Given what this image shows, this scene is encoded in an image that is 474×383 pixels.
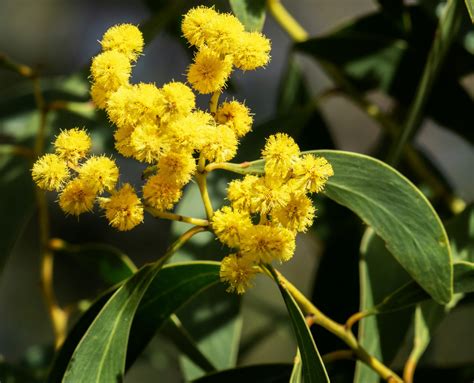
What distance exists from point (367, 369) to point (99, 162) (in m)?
0.53

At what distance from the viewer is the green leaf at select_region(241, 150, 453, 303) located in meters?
0.96

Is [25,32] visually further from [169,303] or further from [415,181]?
[169,303]

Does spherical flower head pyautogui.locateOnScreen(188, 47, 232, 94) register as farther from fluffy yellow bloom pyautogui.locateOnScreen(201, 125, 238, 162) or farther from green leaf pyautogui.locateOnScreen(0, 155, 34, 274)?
green leaf pyautogui.locateOnScreen(0, 155, 34, 274)

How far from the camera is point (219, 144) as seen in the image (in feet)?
2.98

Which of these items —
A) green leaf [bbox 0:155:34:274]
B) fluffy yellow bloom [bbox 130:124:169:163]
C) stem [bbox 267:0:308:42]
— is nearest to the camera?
fluffy yellow bloom [bbox 130:124:169:163]

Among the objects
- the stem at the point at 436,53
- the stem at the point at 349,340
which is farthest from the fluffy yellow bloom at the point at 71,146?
the stem at the point at 436,53

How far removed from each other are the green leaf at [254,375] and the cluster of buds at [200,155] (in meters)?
0.34

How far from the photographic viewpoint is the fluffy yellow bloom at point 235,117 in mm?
953

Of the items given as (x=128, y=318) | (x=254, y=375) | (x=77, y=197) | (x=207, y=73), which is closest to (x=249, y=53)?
(x=207, y=73)

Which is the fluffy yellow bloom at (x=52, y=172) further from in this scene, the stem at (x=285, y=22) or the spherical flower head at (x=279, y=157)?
the stem at (x=285, y=22)

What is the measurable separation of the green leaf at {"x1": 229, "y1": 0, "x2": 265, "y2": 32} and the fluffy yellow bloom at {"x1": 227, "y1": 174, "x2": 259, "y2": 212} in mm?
267

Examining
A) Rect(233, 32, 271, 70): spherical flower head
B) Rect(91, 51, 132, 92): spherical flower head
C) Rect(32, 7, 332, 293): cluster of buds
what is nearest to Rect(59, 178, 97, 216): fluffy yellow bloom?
Rect(32, 7, 332, 293): cluster of buds

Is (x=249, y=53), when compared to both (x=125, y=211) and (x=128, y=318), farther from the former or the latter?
(x=128, y=318)

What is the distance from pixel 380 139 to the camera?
6.40ft
